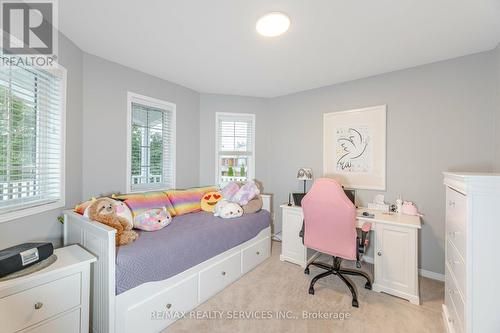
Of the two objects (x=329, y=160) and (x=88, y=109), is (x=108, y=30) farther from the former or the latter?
(x=329, y=160)

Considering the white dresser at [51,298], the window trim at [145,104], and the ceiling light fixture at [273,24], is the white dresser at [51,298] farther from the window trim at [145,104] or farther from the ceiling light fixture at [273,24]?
the ceiling light fixture at [273,24]

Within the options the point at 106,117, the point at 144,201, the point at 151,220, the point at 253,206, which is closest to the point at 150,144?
the point at 106,117

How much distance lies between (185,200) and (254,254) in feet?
3.70

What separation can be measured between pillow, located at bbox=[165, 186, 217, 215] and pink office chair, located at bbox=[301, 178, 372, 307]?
1.48 m

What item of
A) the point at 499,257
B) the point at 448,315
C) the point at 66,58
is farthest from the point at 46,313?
the point at 448,315

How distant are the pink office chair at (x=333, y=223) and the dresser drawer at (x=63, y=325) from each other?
1892mm

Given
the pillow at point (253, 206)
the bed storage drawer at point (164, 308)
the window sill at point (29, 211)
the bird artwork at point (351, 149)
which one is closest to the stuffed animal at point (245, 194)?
the pillow at point (253, 206)

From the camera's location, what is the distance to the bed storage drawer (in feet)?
4.92

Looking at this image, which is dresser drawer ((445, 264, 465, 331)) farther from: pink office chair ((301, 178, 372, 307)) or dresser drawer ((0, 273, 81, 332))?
dresser drawer ((0, 273, 81, 332))

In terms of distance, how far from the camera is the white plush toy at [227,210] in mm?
2547

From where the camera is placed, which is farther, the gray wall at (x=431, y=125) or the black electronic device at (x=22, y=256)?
the gray wall at (x=431, y=125)

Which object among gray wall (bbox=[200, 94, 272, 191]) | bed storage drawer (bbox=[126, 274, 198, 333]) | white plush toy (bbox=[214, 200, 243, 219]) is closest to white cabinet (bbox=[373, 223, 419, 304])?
white plush toy (bbox=[214, 200, 243, 219])

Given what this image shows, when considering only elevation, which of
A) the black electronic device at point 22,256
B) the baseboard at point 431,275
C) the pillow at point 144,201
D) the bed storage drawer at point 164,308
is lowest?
the baseboard at point 431,275

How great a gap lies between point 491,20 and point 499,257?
71.2 inches
